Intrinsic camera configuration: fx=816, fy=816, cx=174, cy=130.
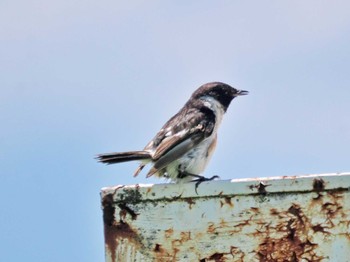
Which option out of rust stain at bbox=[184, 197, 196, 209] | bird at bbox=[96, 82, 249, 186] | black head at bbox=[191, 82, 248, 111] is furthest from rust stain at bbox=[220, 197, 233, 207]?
black head at bbox=[191, 82, 248, 111]

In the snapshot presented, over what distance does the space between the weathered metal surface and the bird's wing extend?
12.5ft

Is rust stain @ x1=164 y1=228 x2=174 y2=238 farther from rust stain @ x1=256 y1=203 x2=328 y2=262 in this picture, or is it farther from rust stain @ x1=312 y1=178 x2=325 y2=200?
rust stain @ x1=312 y1=178 x2=325 y2=200

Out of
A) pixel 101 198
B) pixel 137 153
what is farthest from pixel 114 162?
pixel 101 198

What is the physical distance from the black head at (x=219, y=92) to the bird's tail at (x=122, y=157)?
1578mm

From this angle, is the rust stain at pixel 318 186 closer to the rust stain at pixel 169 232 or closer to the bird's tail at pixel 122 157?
the rust stain at pixel 169 232

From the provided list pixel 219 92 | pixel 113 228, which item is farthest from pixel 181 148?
pixel 113 228

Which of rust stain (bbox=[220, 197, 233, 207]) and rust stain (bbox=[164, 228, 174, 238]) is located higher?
rust stain (bbox=[220, 197, 233, 207])

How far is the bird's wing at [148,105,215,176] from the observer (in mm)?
6859

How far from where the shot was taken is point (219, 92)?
8586mm

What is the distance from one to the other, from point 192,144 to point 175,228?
14.2 feet

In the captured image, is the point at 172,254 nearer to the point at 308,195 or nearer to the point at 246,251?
the point at 246,251

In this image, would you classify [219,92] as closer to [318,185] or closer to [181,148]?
[181,148]

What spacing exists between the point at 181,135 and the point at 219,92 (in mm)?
1502

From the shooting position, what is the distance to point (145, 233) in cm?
281
